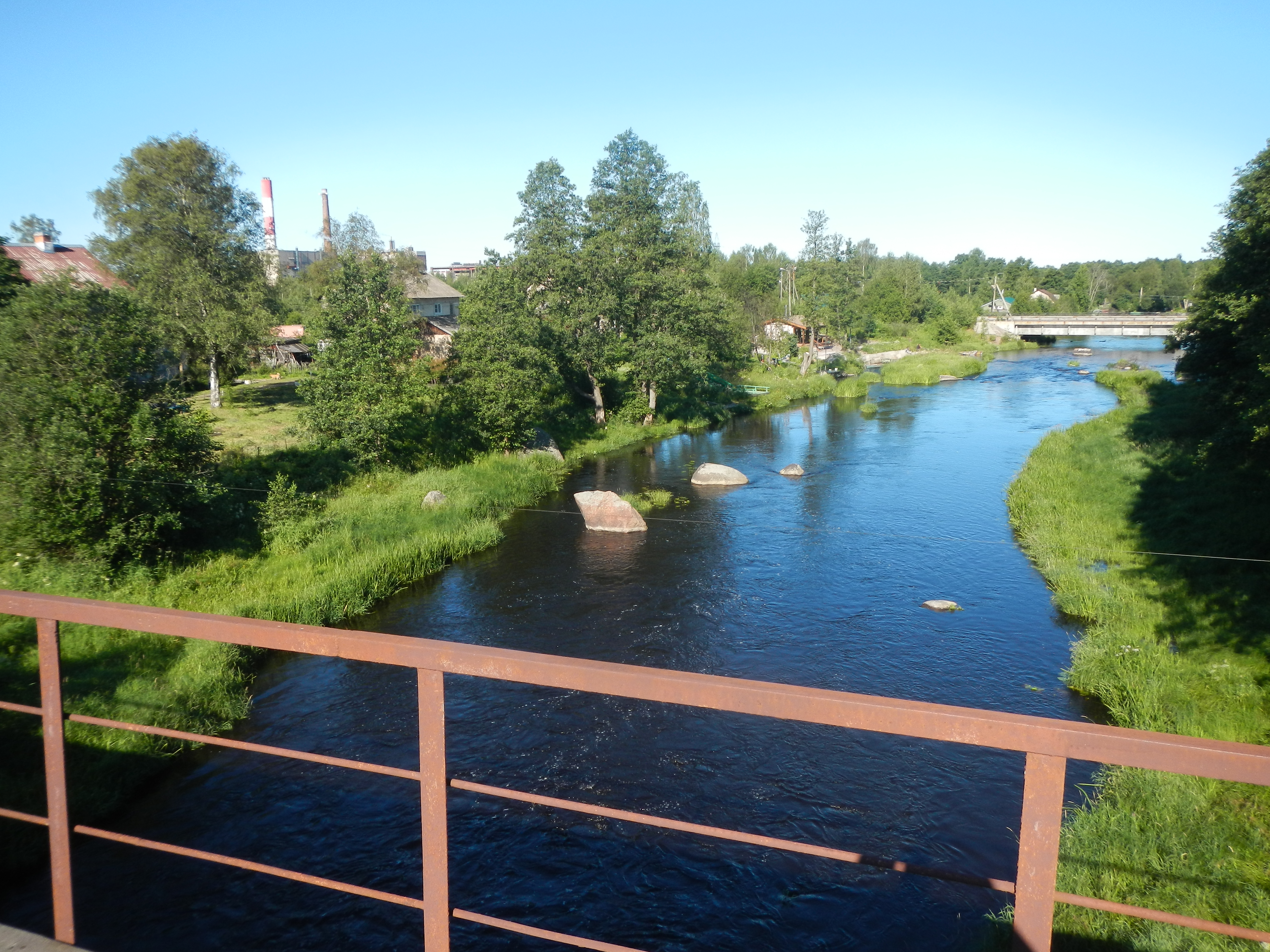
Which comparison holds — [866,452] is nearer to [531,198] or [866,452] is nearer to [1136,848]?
[531,198]

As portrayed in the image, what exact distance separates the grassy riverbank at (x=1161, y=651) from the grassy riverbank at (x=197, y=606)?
32.1ft

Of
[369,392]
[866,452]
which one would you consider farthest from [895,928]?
[866,452]

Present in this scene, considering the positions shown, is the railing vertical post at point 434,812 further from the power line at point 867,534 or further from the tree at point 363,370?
the tree at point 363,370

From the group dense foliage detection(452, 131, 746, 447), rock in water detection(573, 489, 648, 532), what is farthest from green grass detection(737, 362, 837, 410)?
rock in water detection(573, 489, 648, 532)

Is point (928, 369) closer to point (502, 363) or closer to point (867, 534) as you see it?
point (502, 363)

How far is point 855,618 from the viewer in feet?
52.3

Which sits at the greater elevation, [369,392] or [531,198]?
[531,198]

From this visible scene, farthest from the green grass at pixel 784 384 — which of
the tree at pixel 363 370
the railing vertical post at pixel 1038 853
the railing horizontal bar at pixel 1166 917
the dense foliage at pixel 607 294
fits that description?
the railing vertical post at pixel 1038 853

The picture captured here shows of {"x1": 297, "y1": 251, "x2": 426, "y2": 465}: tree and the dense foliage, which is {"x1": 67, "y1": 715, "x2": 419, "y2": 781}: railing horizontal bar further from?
the dense foliage

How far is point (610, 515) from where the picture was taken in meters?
22.2

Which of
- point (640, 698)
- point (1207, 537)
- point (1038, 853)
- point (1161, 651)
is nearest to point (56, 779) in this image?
point (640, 698)

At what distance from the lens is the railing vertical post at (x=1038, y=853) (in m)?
1.90

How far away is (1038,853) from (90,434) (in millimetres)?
16021

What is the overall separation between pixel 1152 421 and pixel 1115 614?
19.4m
